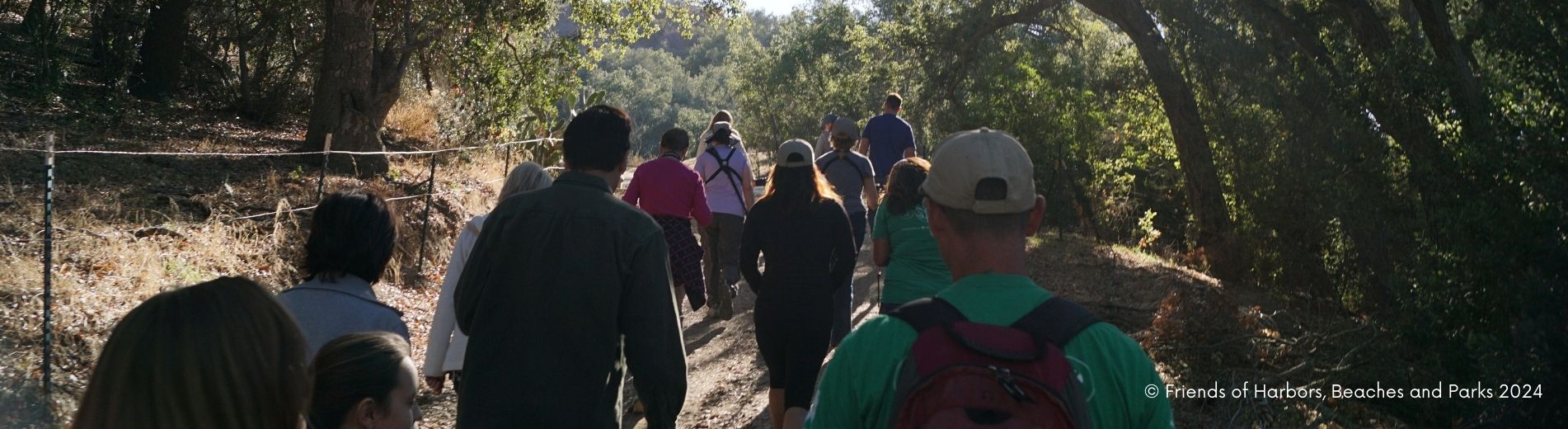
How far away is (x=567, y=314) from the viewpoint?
364 centimetres

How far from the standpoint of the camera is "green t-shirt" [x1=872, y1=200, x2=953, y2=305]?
5.65m

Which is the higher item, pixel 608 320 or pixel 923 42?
pixel 923 42

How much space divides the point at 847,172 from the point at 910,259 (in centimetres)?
332

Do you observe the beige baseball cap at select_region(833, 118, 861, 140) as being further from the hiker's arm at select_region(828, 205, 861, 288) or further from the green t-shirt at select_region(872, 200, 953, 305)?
the green t-shirt at select_region(872, 200, 953, 305)

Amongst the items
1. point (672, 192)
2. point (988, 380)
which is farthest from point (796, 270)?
point (988, 380)

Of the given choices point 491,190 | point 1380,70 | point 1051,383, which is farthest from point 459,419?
point 491,190

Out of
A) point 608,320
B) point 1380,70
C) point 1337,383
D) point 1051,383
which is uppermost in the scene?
point 1380,70

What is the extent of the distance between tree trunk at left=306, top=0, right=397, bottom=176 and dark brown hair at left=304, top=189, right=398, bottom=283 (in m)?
10.7

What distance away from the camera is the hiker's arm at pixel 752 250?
5965mm

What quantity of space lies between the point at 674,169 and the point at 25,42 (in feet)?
43.4

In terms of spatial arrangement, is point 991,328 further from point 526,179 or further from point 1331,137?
point 1331,137

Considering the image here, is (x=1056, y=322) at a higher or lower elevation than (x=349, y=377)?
higher

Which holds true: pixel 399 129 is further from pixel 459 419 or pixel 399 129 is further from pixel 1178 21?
pixel 459 419

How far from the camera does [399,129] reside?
18.4 m
